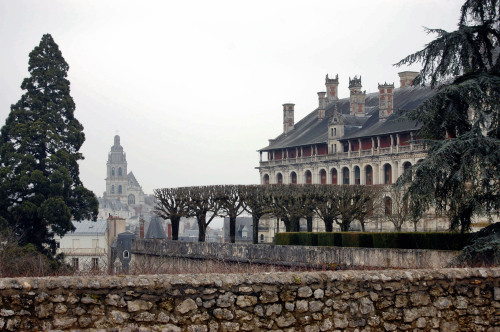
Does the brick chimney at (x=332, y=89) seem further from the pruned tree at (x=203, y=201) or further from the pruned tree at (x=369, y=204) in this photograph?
the pruned tree at (x=203, y=201)

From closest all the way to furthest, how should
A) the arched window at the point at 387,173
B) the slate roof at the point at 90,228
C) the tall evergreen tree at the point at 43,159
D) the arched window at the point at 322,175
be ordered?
1. the tall evergreen tree at the point at 43,159
2. the arched window at the point at 387,173
3. the arched window at the point at 322,175
4. the slate roof at the point at 90,228

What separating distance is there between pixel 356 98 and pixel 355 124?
317cm

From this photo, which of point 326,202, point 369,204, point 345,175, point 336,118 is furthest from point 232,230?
point 345,175

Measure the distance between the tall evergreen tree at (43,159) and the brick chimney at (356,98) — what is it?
50.5 meters

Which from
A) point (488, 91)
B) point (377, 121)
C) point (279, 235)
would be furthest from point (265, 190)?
point (377, 121)

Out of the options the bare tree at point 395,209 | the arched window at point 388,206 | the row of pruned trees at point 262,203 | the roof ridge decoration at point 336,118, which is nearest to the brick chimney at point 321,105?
the roof ridge decoration at point 336,118

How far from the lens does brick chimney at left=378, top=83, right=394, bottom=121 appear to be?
A: 85.5m

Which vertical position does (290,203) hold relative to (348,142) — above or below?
below

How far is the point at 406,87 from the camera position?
292ft

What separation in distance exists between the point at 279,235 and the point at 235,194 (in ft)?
44.3

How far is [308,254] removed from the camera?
1060 inches

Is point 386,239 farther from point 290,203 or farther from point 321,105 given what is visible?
point 321,105

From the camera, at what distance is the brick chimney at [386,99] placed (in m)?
85.5

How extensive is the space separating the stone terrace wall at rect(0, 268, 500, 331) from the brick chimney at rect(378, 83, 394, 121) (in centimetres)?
7679
